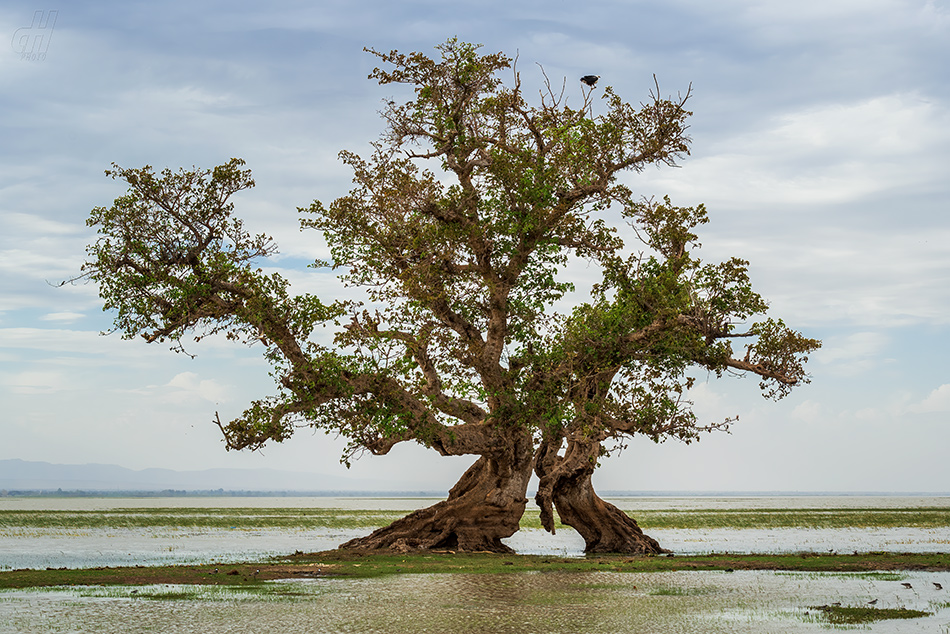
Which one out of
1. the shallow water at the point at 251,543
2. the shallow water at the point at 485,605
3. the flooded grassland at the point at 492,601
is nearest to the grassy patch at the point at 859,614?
the flooded grassland at the point at 492,601

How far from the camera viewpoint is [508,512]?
33.9 meters

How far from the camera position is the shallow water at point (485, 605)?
14367 mm

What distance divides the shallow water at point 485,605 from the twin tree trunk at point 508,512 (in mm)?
10429

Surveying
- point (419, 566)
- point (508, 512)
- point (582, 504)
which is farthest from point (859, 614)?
point (582, 504)

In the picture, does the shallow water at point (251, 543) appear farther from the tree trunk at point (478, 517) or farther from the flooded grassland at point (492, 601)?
the tree trunk at point (478, 517)

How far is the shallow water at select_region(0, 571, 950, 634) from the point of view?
47.1ft

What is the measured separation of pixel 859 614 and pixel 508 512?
754 inches

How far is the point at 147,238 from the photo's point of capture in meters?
30.5

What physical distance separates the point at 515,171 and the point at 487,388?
776cm

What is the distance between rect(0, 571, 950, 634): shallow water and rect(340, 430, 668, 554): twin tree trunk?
411 inches

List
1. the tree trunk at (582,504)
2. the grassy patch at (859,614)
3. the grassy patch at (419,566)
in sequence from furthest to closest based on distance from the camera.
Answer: the tree trunk at (582,504), the grassy patch at (419,566), the grassy patch at (859,614)

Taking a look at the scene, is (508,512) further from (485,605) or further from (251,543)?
(485,605)

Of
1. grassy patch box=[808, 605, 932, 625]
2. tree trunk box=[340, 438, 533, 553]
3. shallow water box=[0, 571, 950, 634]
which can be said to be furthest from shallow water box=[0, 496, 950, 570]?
grassy patch box=[808, 605, 932, 625]

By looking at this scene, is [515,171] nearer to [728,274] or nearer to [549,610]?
[728,274]
